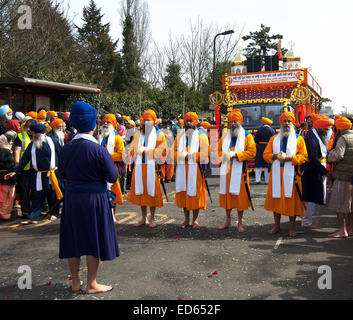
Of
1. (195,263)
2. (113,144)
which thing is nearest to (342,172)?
(195,263)

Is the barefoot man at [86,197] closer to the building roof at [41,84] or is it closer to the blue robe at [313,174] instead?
the blue robe at [313,174]

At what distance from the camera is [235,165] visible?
21.2 feet

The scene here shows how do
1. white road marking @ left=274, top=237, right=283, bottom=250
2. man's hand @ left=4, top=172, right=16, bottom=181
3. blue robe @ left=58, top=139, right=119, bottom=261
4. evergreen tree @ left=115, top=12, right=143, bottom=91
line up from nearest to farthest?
blue robe @ left=58, top=139, right=119, bottom=261 → white road marking @ left=274, top=237, right=283, bottom=250 → man's hand @ left=4, top=172, right=16, bottom=181 → evergreen tree @ left=115, top=12, right=143, bottom=91

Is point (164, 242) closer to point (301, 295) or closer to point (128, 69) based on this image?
point (301, 295)

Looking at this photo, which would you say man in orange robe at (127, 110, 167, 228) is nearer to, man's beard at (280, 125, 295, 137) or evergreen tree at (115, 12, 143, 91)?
man's beard at (280, 125, 295, 137)

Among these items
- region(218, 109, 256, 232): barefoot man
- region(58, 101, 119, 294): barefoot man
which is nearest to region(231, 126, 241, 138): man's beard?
region(218, 109, 256, 232): barefoot man

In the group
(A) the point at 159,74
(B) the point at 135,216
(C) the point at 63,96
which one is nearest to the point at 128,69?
(A) the point at 159,74

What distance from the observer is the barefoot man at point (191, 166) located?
6578mm

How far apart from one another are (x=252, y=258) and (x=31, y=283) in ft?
9.17

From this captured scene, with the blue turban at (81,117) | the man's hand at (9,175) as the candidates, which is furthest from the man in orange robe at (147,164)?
the blue turban at (81,117)

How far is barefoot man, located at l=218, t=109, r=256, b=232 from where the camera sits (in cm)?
638

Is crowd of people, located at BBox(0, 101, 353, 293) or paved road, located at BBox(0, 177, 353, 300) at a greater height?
crowd of people, located at BBox(0, 101, 353, 293)

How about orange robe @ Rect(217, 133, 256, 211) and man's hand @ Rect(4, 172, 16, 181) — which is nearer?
orange robe @ Rect(217, 133, 256, 211)
